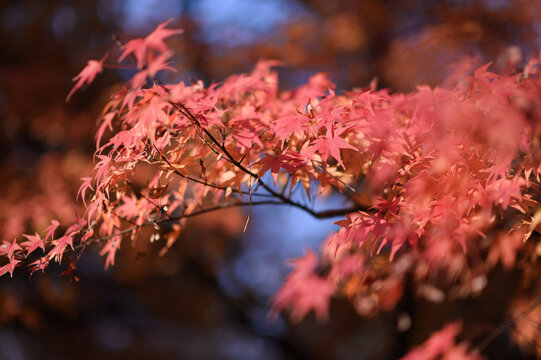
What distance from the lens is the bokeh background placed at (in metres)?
3.60

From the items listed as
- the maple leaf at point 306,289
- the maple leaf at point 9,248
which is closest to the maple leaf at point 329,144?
the maple leaf at point 9,248

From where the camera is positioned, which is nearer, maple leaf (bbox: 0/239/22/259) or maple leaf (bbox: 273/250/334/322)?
maple leaf (bbox: 0/239/22/259)

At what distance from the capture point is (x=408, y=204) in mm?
1333

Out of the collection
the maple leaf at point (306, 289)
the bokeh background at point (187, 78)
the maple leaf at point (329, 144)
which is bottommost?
the maple leaf at point (329, 144)

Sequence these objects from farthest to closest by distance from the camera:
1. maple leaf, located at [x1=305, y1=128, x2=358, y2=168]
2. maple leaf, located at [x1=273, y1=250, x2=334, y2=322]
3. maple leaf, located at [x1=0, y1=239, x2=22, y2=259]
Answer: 1. maple leaf, located at [x1=273, y1=250, x2=334, y2=322]
2. maple leaf, located at [x1=0, y1=239, x2=22, y2=259]
3. maple leaf, located at [x1=305, y1=128, x2=358, y2=168]

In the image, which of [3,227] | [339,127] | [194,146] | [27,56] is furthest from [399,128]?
[27,56]

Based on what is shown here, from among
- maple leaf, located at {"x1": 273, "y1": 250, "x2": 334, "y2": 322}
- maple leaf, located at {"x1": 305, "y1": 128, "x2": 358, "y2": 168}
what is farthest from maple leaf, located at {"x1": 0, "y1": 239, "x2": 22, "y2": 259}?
maple leaf, located at {"x1": 273, "y1": 250, "x2": 334, "y2": 322}

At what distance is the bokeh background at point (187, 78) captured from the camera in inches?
142

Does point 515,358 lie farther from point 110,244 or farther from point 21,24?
point 21,24

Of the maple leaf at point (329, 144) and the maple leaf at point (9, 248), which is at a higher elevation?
the maple leaf at point (9, 248)

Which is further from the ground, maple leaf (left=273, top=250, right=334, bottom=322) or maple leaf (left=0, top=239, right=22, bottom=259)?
maple leaf (left=0, top=239, right=22, bottom=259)

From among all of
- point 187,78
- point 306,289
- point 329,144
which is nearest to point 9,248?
point 329,144

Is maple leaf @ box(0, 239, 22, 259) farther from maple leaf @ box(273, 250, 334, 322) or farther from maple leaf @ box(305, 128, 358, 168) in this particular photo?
maple leaf @ box(273, 250, 334, 322)

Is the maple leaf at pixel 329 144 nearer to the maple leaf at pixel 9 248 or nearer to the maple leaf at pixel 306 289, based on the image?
the maple leaf at pixel 9 248
